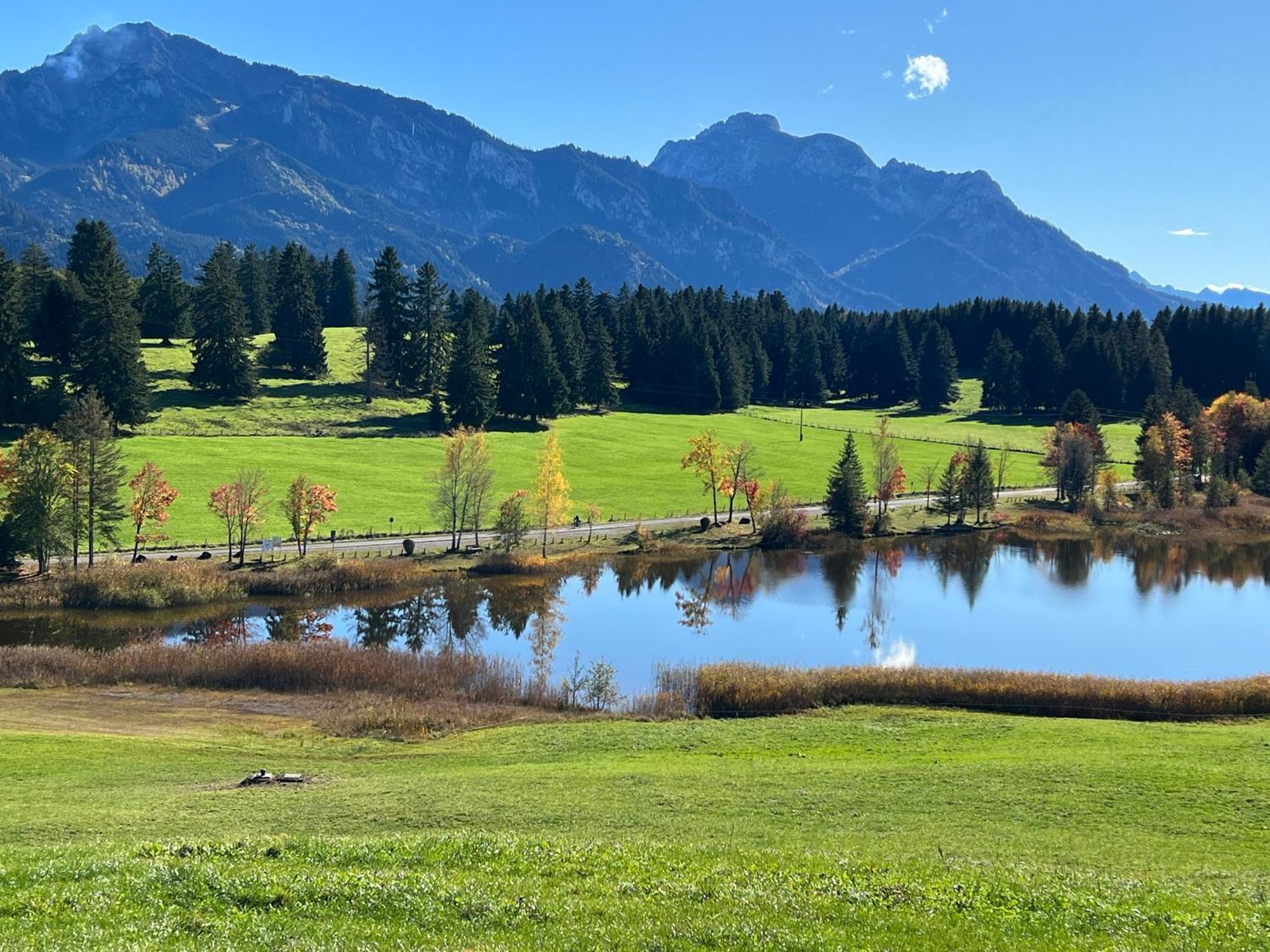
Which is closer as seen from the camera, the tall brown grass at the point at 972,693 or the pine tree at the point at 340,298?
the tall brown grass at the point at 972,693

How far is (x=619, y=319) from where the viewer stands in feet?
538

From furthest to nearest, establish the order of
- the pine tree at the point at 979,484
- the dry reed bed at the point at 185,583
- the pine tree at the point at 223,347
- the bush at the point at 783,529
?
1. the pine tree at the point at 223,347
2. the pine tree at the point at 979,484
3. the bush at the point at 783,529
4. the dry reed bed at the point at 185,583

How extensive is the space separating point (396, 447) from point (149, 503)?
116 ft

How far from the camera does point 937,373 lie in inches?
6427

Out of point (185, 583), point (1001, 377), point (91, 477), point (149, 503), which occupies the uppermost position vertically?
point (1001, 377)

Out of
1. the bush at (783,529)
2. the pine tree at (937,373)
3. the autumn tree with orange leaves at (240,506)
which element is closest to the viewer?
the autumn tree with orange leaves at (240,506)

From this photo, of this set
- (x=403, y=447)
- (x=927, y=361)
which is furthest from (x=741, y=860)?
(x=927, y=361)

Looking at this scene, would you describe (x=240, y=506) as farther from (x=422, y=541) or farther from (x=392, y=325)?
(x=392, y=325)

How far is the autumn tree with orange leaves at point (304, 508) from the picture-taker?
7281 cm

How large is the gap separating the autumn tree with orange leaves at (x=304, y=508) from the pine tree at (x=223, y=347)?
42.4 metres

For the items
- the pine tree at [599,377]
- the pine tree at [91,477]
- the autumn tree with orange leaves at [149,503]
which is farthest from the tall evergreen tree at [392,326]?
the pine tree at [91,477]

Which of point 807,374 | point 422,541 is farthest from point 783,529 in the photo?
point 807,374

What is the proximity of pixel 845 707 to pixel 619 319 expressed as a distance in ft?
422

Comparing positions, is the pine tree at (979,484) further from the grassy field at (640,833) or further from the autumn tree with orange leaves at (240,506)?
the autumn tree with orange leaves at (240,506)
